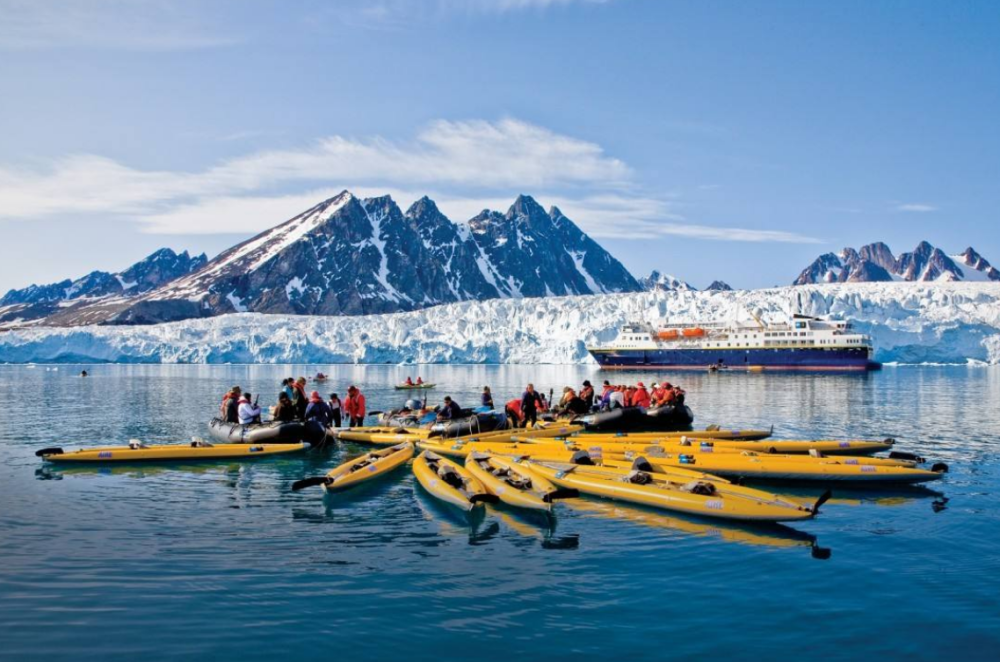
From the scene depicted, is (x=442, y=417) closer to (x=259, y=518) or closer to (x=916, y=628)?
(x=259, y=518)

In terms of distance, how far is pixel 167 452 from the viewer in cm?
2141

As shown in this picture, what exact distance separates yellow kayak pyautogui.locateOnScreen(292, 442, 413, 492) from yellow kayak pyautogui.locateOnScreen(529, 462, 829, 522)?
4025mm

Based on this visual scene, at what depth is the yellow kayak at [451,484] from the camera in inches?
582

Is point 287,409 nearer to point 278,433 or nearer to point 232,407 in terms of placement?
point 278,433

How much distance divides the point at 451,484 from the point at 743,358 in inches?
3308

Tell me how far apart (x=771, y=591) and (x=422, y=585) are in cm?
473

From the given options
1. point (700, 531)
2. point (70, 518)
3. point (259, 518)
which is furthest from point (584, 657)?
point (70, 518)

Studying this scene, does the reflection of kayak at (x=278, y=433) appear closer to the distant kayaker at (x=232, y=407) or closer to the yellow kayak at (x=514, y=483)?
the distant kayaker at (x=232, y=407)

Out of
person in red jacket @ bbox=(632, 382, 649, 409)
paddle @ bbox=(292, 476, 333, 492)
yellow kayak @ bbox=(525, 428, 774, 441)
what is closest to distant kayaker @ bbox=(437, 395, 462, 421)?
yellow kayak @ bbox=(525, 428, 774, 441)

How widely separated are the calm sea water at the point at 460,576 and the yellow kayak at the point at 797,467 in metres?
0.44

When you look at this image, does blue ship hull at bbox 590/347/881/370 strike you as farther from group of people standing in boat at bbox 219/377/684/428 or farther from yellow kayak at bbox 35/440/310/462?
yellow kayak at bbox 35/440/310/462

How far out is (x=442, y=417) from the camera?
82.6 feet

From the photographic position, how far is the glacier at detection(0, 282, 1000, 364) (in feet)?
329

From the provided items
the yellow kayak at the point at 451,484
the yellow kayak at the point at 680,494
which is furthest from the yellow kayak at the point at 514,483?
the yellow kayak at the point at 680,494
